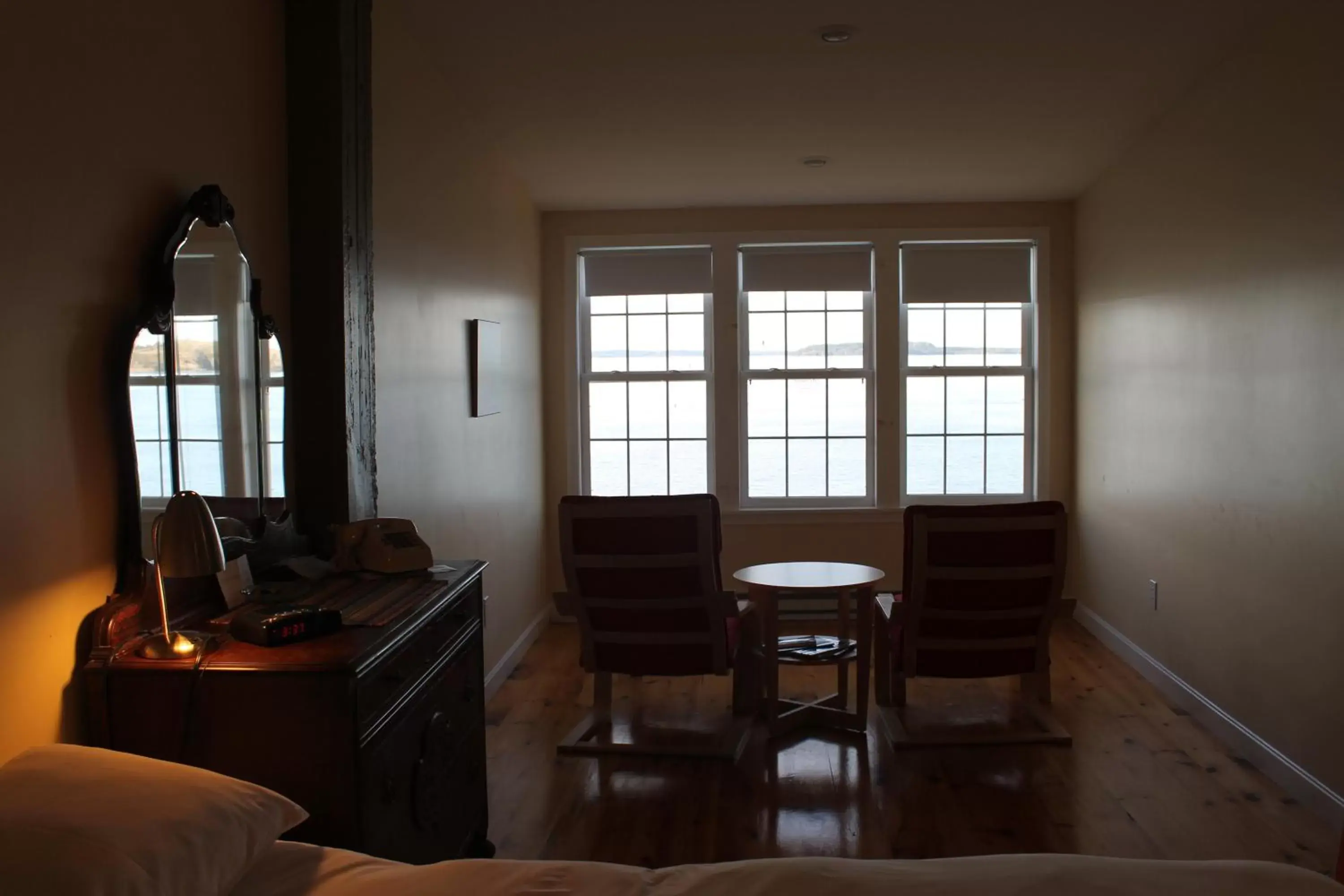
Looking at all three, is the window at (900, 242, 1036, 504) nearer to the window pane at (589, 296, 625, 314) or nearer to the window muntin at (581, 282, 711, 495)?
the window muntin at (581, 282, 711, 495)

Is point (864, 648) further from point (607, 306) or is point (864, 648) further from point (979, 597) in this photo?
point (607, 306)

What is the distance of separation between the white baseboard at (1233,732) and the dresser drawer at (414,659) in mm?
2499

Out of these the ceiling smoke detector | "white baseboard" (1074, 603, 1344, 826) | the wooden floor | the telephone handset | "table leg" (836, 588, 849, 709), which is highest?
the ceiling smoke detector

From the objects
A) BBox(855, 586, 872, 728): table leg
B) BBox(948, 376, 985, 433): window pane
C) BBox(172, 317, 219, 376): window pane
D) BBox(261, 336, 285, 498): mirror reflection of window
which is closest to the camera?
BBox(172, 317, 219, 376): window pane

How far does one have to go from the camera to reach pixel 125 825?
4.23 ft

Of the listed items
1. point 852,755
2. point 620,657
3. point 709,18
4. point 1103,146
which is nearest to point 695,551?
point 620,657

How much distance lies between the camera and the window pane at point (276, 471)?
2518 millimetres

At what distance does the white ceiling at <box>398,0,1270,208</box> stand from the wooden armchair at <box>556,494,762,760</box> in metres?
1.55

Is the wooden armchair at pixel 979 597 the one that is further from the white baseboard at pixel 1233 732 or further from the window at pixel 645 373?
the window at pixel 645 373

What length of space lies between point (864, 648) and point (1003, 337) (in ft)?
10.0

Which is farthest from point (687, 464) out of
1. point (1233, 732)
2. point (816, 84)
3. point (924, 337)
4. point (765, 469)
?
point (1233, 732)

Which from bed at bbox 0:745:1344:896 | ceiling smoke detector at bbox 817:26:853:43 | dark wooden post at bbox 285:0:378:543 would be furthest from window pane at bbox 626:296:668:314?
bed at bbox 0:745:1344:896

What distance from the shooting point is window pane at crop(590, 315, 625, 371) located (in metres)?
6.41

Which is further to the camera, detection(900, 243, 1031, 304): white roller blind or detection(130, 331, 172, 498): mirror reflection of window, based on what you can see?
detection(900, 243, 1031, 304): white roller blind
